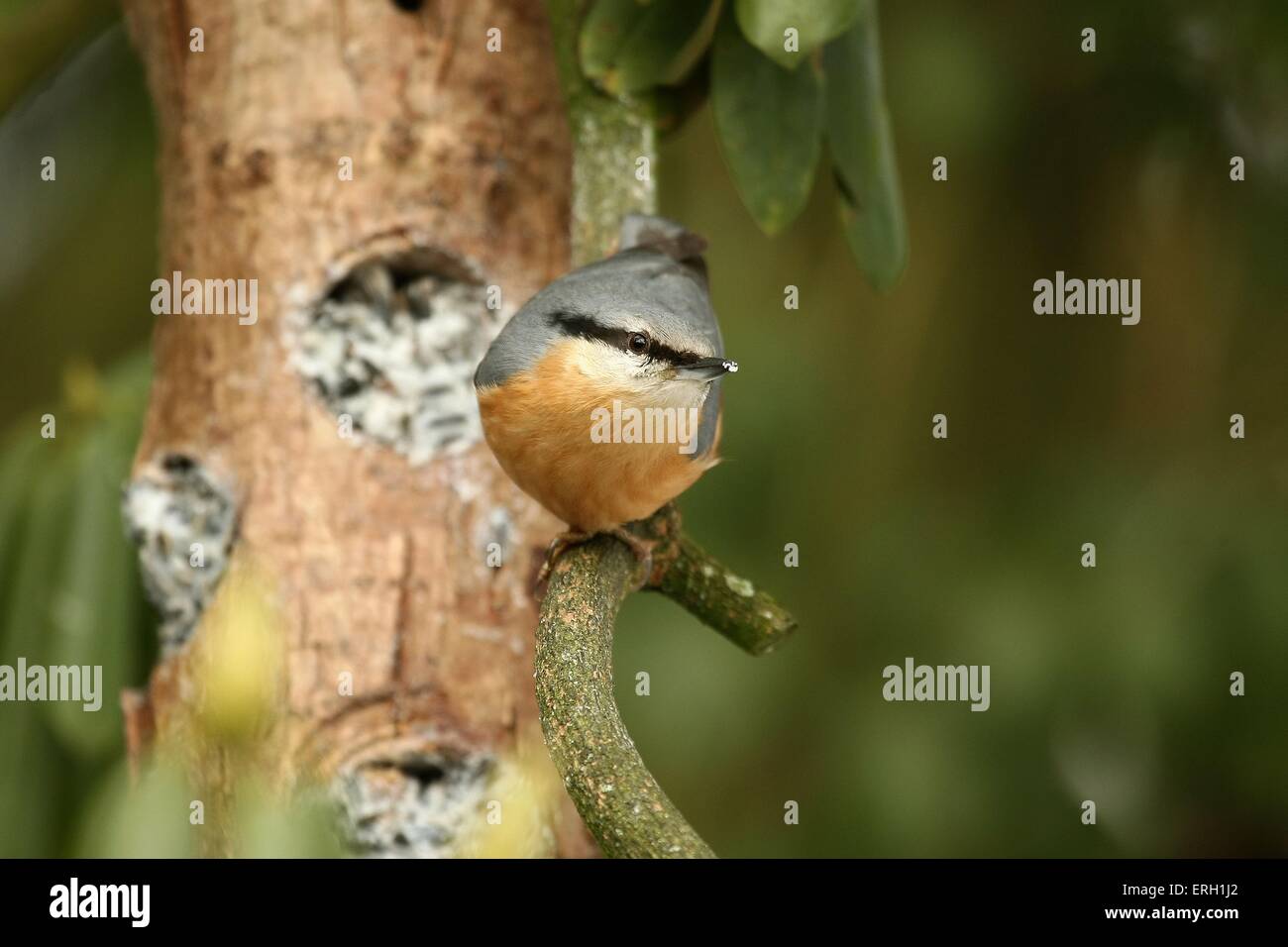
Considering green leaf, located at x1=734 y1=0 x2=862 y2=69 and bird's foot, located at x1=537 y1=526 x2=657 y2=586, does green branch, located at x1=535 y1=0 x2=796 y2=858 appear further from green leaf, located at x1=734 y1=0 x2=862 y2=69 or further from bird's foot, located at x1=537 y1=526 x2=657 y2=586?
green leaf, located at x1=734 y1=0 x2=862 y2=69

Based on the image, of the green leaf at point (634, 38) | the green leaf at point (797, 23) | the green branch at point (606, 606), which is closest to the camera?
the green branch at point (606, 606)

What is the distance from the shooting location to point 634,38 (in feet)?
7.27

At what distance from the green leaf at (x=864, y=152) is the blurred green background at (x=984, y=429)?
765 millimetres

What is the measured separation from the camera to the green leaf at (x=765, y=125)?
2227mm

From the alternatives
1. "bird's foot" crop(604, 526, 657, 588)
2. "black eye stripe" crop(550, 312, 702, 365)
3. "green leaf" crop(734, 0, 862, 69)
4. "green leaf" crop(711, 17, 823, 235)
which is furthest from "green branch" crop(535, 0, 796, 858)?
"green leaf" crop(734, 0, 862, 69)

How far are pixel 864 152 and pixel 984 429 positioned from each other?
1.18 m

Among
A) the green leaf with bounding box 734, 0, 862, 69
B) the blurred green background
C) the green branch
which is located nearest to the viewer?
the green branch

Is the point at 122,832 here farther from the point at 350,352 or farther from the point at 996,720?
the point at 996,720

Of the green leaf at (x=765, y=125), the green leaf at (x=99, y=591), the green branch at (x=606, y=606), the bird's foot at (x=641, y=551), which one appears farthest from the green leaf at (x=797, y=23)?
the green leaf at (x=99, y=591)

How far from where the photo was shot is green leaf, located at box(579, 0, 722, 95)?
2.20 metres

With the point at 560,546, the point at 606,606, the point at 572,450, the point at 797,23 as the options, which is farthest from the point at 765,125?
the point at 606,606

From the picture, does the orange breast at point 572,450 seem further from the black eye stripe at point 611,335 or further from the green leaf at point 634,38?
the green leaf at point 634,38

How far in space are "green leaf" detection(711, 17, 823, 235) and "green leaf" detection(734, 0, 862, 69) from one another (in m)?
0.26

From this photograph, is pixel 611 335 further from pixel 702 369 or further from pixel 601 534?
pixel 601 534
